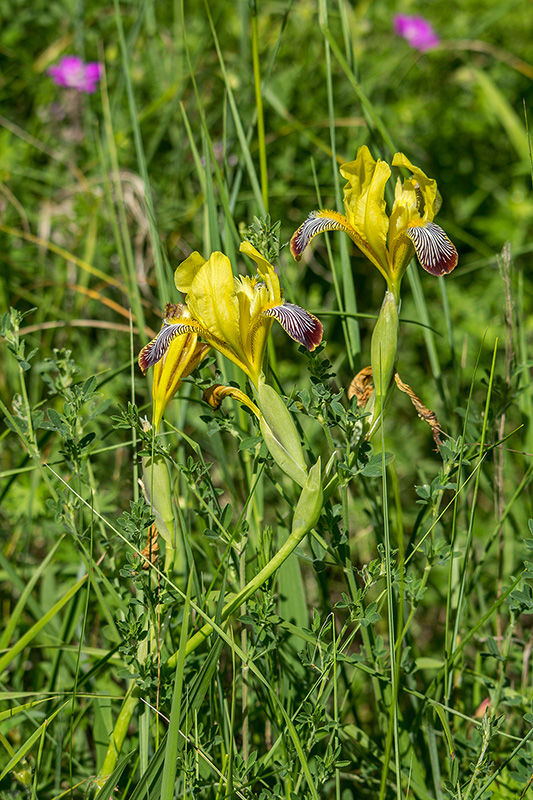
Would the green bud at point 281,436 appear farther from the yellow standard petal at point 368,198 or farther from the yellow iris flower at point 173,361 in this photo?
the yellow standard petal at point 368,198

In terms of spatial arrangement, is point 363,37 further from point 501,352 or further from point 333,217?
point 333,217

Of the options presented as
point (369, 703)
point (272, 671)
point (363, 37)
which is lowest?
point (369, 703)

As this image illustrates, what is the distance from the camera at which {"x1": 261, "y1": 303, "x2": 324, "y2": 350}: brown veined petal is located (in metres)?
0.92

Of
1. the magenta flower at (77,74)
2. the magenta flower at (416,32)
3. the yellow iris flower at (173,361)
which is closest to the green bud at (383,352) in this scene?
the yellow iris flower at (173,361)

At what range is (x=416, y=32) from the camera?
2.89 metres

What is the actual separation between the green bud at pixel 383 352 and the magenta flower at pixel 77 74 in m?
2.02

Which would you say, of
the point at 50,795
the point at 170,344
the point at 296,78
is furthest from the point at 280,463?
the point at 296,78

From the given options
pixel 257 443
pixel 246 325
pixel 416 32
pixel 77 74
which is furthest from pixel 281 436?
pixel 416 32

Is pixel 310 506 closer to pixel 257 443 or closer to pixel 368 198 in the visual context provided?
pixel 257 443

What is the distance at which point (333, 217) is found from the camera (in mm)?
1076

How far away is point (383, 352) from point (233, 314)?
0.24 m

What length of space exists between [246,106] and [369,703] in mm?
2015

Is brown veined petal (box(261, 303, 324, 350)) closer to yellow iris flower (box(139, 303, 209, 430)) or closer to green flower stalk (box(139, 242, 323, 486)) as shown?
green flower stalk (box(139, 242, 323, 486))

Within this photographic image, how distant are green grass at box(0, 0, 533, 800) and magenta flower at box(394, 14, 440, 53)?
113 mm
